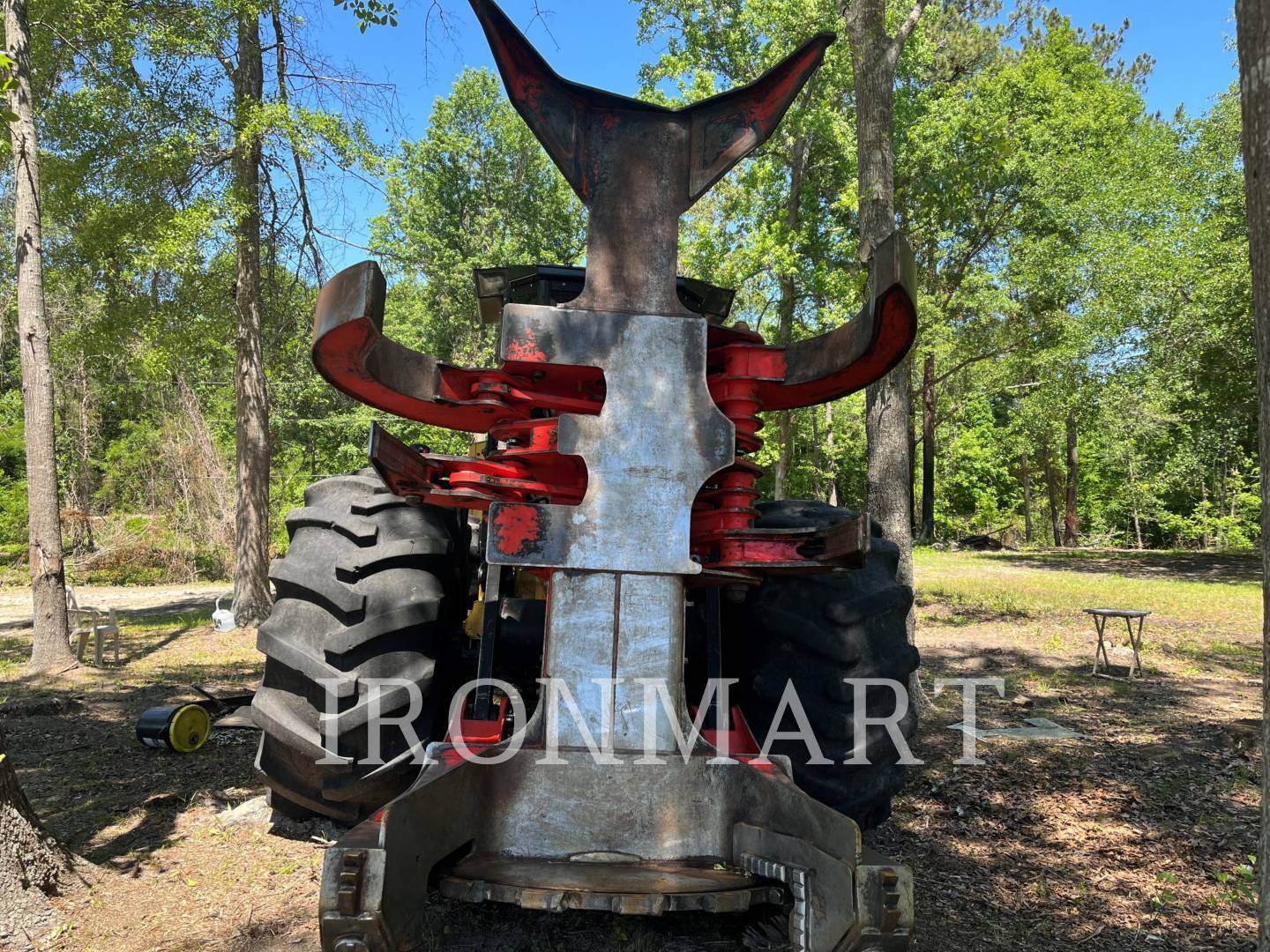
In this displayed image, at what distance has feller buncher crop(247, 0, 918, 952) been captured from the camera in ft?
7.30

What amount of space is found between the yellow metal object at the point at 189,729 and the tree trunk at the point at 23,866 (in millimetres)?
1585

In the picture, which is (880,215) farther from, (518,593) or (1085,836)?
(1085,836)

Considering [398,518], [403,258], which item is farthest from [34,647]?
[403,258]

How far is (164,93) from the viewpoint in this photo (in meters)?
9.49

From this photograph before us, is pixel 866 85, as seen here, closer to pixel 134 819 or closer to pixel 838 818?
pixel 838 818

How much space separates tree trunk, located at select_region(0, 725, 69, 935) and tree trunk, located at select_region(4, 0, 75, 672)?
5.92 m

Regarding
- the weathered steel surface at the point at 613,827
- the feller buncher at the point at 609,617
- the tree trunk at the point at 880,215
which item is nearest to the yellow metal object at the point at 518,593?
the feller buncher at the point at 609,617

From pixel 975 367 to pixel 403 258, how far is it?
17908 millimetres

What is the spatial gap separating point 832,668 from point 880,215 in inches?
169

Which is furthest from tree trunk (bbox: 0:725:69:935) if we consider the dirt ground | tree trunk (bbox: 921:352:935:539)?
tree trunk (bbox: 921:352:935:539)

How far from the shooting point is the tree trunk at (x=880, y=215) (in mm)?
6289

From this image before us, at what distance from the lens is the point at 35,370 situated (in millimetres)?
7941

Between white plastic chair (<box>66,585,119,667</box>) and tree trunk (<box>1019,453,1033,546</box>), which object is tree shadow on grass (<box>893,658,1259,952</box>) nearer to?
white plastic chair (<box>66,585,119,667</box>)

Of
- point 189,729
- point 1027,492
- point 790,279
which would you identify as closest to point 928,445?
point 790,279
